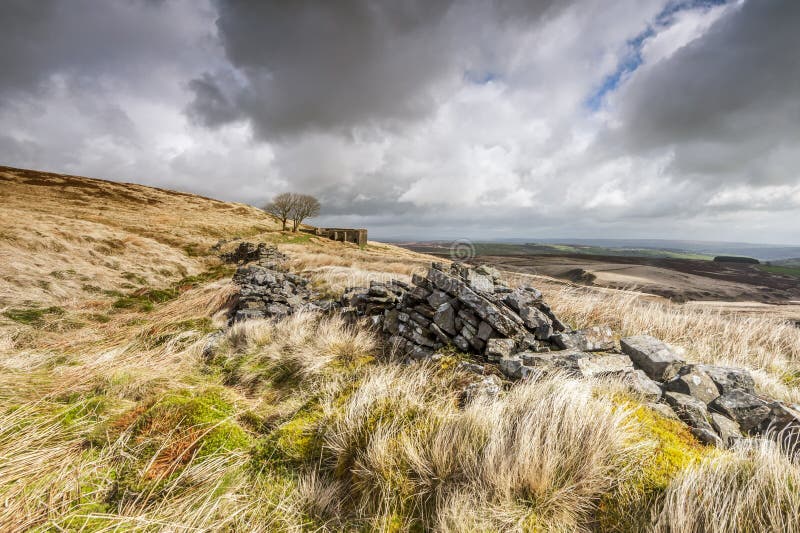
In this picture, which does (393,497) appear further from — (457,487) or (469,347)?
(469,347)

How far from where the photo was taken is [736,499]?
6.56 ft

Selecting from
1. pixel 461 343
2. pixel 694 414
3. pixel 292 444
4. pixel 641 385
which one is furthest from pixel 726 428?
pixel 292 444

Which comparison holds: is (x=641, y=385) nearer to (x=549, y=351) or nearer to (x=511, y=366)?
(x=549, y=351)

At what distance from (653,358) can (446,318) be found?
3208 mm

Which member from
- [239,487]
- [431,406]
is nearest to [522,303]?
[431,406]

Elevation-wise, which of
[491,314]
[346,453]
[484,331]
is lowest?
[346,453]

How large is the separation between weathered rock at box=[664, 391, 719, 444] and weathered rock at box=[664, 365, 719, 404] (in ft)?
0.52

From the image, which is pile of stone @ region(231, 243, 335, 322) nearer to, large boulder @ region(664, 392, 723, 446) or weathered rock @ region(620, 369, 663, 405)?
weathered rock @ region(620, 369, 663, 405)

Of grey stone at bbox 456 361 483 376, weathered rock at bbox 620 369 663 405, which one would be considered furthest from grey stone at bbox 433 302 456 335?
weathered rock at bbox 620 369 663 405

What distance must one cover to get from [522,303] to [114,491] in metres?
6.03

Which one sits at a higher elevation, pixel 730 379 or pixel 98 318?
pixel 730 379

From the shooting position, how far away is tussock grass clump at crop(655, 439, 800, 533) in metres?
1.84

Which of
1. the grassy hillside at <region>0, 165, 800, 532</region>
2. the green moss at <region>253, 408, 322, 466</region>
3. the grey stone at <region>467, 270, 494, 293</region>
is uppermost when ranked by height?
the grey stone at <region>467, 270, 494, 293</region>

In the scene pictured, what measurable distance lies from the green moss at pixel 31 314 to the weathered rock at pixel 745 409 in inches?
588
